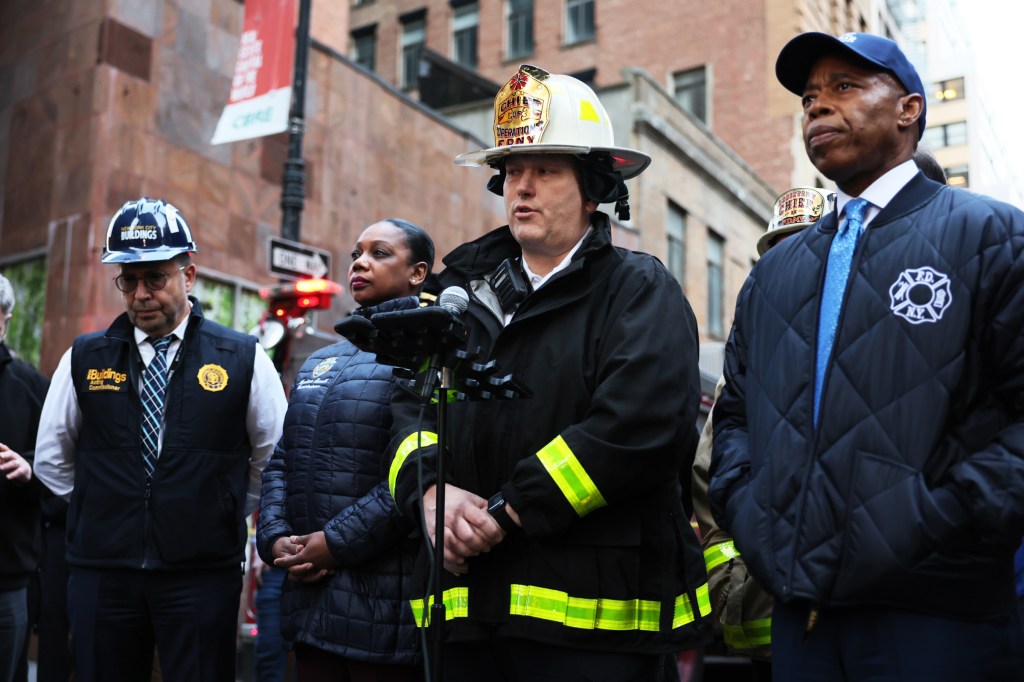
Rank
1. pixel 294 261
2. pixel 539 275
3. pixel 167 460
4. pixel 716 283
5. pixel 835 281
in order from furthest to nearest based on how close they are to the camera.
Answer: pixel 716 283 < pixel 294 261 < pixel 167 460 < pixel 539 275 < pixel 835 281

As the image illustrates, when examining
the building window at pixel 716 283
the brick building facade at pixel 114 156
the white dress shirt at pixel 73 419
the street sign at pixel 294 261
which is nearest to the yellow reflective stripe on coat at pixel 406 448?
the white dress shirt at pixel 73 419

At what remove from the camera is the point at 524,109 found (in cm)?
358

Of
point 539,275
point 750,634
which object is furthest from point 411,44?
point 750,634

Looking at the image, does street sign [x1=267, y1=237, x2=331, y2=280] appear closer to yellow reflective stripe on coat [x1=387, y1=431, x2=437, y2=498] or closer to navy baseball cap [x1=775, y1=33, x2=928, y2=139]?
yellow reflective stripe on coat [x1=387, y1=431, x2=437, y2=498]

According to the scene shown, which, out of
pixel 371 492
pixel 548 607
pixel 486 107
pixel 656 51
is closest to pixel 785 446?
pixel 548 607

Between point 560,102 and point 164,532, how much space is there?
239 centimetres

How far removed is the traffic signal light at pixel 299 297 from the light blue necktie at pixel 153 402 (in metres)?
5.06

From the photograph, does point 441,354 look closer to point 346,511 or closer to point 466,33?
point 346,511

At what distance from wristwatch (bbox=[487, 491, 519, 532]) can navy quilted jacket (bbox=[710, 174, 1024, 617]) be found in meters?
0.64

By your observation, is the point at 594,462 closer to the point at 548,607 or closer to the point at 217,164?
the point at 548,607

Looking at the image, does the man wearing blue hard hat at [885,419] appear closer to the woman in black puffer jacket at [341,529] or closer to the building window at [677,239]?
the woman in black puffer jacket at [341,529]

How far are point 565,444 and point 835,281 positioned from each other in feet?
2.81

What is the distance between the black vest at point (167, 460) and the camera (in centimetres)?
447

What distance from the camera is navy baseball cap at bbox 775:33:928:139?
9.27 ft
